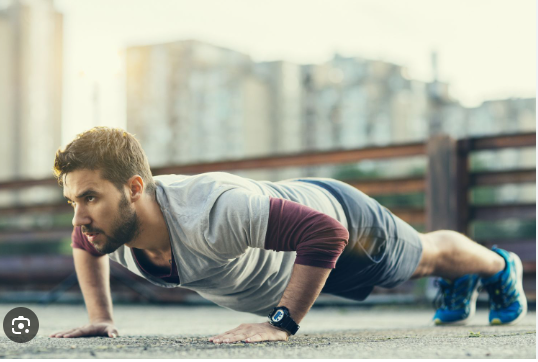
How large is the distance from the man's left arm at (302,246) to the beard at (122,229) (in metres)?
Answer: 0.41

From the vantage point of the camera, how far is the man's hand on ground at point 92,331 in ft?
7.49

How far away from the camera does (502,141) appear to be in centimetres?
464

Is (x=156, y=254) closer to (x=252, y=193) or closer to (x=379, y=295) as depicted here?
(x=252, y=193)

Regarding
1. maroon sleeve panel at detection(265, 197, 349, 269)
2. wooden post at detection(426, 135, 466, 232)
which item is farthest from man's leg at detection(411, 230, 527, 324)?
wooden post at detection(426, 135, 466, 232)

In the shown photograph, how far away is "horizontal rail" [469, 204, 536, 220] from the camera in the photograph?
4.53 meters

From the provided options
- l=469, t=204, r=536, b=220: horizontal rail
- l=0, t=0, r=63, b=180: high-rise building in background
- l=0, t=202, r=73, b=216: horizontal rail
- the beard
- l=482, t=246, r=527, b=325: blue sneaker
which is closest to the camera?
the beard

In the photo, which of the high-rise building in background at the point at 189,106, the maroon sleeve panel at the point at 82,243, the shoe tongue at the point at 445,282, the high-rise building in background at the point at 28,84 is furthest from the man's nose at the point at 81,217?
the high-rise building in background at the point at 28,84

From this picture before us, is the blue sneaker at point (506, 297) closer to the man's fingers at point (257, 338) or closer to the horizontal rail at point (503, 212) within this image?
the man's fingers at point (257, 338)

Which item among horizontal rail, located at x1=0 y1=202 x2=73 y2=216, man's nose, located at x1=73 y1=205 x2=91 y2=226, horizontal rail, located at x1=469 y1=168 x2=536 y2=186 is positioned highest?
man's nose, located at x1=73 y1=205 x2=91 y2=226

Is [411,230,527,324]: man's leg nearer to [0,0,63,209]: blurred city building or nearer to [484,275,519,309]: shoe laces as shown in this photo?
[484,275,519,309]: shoe laces

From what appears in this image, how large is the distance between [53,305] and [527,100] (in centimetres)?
4478

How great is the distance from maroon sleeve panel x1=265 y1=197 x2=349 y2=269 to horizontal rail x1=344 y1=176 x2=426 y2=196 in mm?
3016

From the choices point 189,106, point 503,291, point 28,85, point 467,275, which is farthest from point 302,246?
point 28,85

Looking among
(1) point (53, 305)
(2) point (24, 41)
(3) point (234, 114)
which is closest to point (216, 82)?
(3) point (234, 114)
